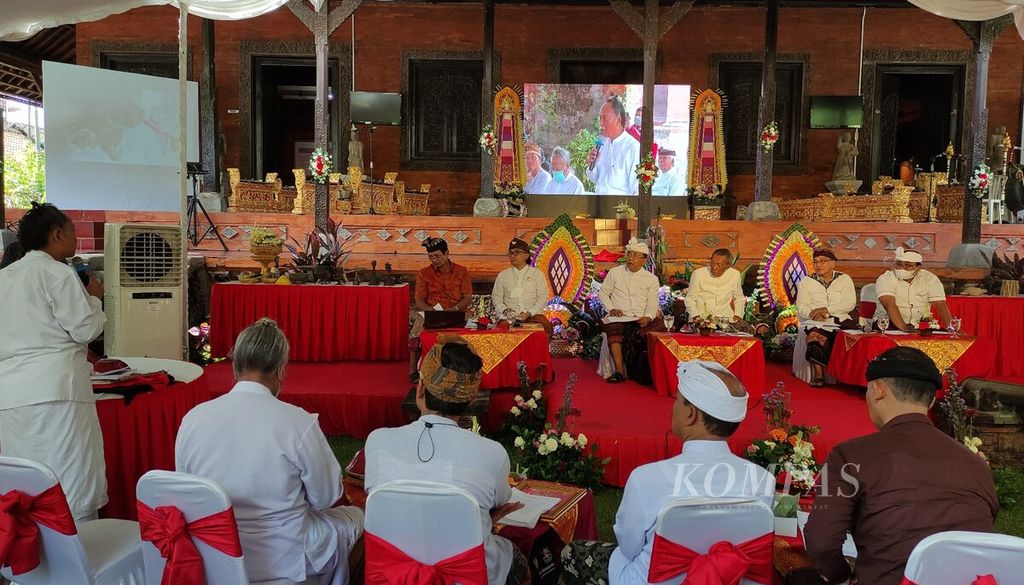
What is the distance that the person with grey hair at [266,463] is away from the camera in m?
2.22

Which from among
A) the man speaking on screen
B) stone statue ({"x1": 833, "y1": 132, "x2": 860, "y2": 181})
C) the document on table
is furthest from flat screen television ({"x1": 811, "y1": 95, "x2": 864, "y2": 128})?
the document on table

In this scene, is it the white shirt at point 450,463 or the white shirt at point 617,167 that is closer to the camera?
the white shirt at point 450,463

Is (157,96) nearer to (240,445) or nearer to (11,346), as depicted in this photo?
(11,346)

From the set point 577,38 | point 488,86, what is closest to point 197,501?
point 488,86

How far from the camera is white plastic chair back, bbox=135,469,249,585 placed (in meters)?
1.99

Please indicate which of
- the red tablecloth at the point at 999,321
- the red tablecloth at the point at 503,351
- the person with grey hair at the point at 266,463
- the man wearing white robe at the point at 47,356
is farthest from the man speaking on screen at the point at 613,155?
the person with grey hair at the point at 266,463

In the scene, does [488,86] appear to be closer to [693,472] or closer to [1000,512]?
[1000,512]

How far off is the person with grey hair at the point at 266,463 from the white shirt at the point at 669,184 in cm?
1165

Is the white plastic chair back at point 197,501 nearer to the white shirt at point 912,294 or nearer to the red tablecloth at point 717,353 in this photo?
the red tablecloth at point 717,353

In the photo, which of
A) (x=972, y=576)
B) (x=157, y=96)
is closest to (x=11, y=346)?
(x=972, y=576)

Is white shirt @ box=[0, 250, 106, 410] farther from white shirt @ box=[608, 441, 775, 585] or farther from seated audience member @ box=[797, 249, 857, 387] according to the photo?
seated audience member @ box=[797, 249, 857, 387]

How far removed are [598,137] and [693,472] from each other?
39.4 ft

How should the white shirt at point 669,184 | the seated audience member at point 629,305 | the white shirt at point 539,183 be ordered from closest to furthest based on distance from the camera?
the seated audience member at point 629,305
the white shirt at point 669,184
the white shirt at point 539,183

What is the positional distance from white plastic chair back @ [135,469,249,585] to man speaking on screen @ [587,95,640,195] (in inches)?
470
